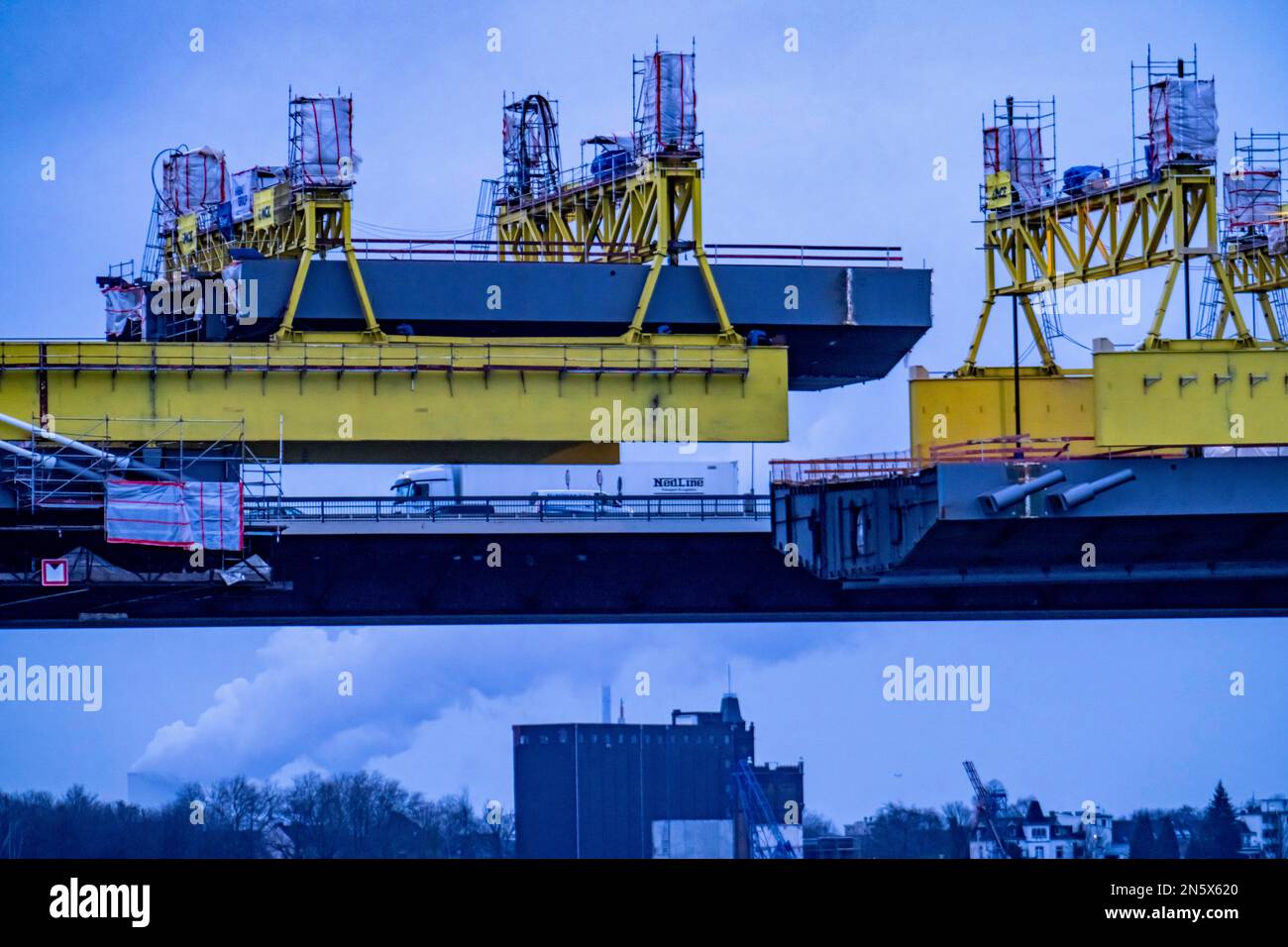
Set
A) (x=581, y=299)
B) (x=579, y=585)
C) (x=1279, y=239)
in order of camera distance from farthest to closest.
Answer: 1. (x=1279, y=239)
2. (x=579, y=585)
3. (x=581, y=299)

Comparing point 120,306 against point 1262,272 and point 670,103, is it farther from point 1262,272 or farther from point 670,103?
point 1262,272

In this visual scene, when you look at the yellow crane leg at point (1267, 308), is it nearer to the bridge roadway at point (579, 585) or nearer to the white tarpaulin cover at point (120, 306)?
the bridge roadway at point (579, 585)

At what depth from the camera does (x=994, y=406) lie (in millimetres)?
46844

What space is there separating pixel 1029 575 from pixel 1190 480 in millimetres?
5970

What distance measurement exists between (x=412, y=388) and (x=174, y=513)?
17.7ft

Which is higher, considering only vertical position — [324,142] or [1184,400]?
[324,142]

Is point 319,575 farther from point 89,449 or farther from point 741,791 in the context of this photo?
point 741,791

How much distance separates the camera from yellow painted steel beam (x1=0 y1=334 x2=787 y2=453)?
3966 cm

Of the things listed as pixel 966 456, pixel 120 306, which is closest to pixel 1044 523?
pixel 966 456

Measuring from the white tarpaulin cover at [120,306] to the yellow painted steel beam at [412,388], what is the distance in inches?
246

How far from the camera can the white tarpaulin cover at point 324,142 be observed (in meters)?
41.7

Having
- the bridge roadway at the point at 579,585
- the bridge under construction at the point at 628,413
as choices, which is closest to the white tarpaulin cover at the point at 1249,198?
the bridge under construction at the point at 628,413

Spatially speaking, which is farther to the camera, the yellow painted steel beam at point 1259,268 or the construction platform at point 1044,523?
the yellow painted steel beam at point 1259,268

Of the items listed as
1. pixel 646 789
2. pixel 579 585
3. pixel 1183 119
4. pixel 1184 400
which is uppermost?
pixel 1183 119
